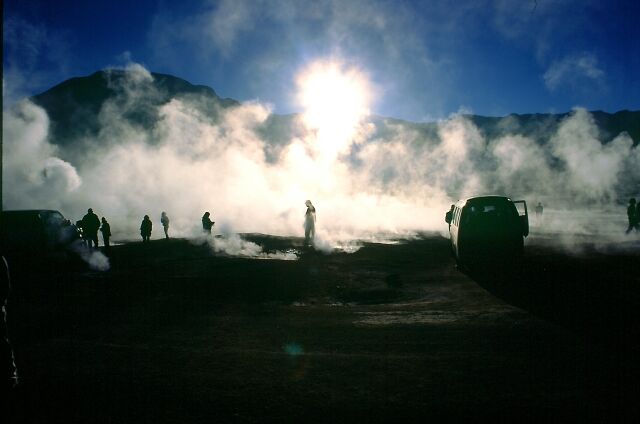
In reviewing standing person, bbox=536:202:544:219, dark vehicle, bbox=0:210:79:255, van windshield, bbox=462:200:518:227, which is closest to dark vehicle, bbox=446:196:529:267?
van windshield, bbox=462:200:518:227

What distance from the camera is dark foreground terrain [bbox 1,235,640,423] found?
3980 mm

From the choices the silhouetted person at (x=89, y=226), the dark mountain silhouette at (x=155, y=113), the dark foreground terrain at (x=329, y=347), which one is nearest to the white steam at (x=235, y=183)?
the silhouetted person at (x=89, y=226)

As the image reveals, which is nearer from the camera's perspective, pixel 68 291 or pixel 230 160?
pixel 68 291

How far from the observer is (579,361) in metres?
5.01

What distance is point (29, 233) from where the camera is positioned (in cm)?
1230

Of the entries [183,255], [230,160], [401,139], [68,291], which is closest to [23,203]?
[230,160]

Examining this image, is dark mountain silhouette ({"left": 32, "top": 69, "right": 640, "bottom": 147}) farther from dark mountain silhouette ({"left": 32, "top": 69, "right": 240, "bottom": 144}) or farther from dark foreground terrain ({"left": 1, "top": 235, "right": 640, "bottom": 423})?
dark foreground terrain ({"left": 1, "top": 235, "right": 640, "bottom": 423})

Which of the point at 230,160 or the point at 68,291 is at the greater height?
the point at 230,160

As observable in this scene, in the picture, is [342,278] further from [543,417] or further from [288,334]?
[543,417]

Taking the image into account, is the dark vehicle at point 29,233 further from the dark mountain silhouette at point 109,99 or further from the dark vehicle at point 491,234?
the dark mountain silhouette at point 109,99

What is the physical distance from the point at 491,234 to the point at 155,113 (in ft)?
304

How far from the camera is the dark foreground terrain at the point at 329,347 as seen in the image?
13.1ft

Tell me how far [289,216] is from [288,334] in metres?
24.4

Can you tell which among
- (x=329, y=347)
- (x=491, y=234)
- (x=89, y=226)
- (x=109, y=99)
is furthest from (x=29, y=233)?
(x=109, y=99)
